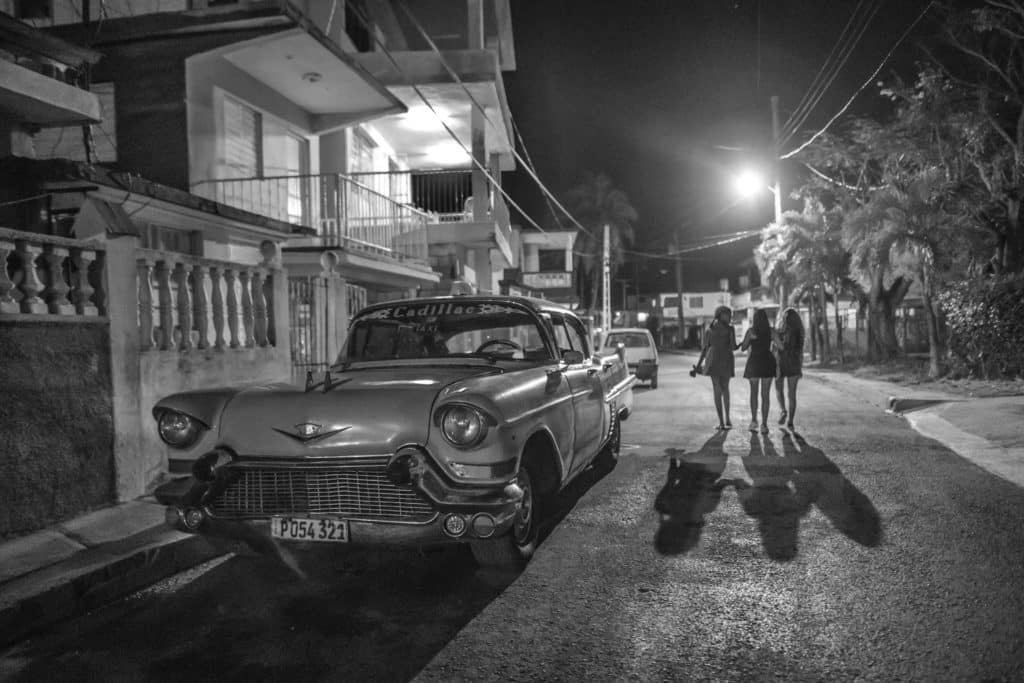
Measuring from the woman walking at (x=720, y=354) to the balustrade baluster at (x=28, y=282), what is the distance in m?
7.62

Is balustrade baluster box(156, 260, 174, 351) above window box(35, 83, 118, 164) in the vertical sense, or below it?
below

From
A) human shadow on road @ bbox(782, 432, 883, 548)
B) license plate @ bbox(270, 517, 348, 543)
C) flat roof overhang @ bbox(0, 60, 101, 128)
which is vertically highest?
flat roof overhang @ bbox(0, 60, 101, 128)

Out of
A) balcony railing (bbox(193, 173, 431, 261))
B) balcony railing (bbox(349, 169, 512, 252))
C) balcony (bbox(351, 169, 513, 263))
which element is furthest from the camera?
balcony railing (bbox(349, 169, 512, 252))

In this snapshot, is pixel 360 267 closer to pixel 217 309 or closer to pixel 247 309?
pixel 247 309

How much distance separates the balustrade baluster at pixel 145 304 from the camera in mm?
6840

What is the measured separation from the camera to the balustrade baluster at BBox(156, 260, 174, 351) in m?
7.11

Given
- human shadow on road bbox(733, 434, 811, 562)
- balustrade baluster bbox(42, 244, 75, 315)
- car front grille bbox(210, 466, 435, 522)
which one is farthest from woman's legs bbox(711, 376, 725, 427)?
balustrade baluster bbox(42, 244, 75, 315)

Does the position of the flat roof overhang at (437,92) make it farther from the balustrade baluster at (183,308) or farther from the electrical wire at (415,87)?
the balustrade baluster at (183,308)

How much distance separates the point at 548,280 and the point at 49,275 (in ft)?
79.9

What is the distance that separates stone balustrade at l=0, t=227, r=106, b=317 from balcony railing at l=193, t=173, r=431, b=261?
5.40m

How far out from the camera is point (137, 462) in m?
6.51

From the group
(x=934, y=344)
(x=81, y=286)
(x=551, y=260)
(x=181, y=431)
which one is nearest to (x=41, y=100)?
(x=81, y=286)

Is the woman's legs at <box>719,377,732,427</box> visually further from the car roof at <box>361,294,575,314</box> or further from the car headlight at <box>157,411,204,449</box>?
the car headlight at <box>157,411,204,449</box>

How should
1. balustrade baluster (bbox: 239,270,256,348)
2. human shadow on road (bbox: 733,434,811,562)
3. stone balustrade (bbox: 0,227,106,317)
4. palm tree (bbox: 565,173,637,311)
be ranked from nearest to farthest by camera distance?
human shadow on road (bbox: 733,434,811,562)
stone balustrade (bbox: 0,227,106,317)
balustrade baluster (bbox: 239,270,256,348)
palm tree (bbox: 565,173,637,311)
